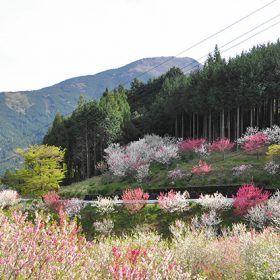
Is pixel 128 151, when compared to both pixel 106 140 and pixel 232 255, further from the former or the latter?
pixel 232 255

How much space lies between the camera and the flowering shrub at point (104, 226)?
111ft

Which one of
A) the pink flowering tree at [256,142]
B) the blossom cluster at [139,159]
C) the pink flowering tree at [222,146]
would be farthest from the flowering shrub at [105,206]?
the pink flowering tree at [222,146]

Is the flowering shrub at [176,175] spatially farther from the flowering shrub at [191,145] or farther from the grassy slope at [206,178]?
the flowering shrub at [191,145]

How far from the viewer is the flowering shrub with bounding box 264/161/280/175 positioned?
137 ft

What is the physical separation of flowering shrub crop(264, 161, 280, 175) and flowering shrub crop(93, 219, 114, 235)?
1759 centimetres

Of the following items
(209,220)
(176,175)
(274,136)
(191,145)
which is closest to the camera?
(209,220)

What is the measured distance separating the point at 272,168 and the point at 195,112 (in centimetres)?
2497

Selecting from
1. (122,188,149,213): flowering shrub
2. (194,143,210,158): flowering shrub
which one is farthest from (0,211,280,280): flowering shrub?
(194,143,210,158): flowering shrub

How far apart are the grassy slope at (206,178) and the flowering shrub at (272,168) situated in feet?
1.39

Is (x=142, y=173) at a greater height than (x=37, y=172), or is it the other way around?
(x=37, y=172)

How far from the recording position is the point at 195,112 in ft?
214

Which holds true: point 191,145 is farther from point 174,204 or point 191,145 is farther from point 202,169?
point 174,204

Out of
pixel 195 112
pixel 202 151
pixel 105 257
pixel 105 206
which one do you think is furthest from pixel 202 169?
pixel 105 257

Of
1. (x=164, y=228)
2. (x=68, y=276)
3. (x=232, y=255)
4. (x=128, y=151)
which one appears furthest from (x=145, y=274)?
(x=128, y=151)
